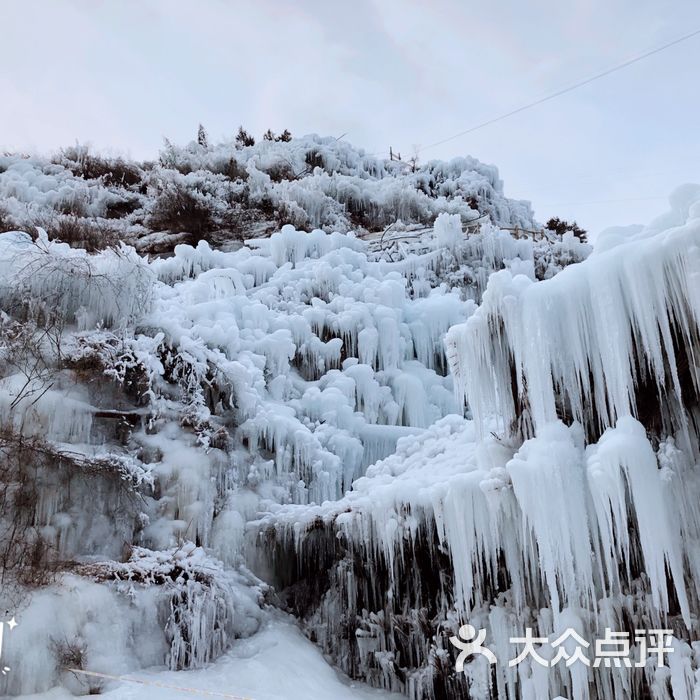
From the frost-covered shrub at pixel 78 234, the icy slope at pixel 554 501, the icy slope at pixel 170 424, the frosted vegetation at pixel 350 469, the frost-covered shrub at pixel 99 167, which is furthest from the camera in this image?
the frost-covered shrub at pixel 99 167

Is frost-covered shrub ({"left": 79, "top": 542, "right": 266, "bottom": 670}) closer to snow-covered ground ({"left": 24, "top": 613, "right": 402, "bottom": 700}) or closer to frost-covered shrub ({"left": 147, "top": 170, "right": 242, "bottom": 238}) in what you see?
snow-covered ground ({"left": 24, "top": 613, "right": 402, "bottom": 700})

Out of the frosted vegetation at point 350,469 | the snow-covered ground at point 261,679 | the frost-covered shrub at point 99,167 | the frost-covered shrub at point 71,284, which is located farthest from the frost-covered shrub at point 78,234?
the snow-covered ground at point 261,679

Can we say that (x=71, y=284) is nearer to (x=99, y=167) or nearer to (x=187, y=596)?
(x=187, y=596)

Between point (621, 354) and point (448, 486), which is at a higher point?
point (621, 354)

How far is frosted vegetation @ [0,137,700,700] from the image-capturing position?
4012 millimetres

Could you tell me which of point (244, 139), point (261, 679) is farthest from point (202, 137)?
point (261, 679)

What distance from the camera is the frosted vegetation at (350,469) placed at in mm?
4012

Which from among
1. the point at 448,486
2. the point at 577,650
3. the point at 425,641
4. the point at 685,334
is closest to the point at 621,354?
the point at 685,334

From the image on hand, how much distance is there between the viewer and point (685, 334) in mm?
3889

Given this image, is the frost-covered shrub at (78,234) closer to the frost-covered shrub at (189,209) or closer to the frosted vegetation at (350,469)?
the frosted vegetation at (350,469)

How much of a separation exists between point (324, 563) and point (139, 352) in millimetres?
2853

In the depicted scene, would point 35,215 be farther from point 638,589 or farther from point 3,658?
point 638,589

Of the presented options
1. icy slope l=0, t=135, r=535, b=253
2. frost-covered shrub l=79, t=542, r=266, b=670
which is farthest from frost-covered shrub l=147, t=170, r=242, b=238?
frost-covered shrub l=79, t=542, r=266, b=670

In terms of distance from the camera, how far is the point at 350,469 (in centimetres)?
704
